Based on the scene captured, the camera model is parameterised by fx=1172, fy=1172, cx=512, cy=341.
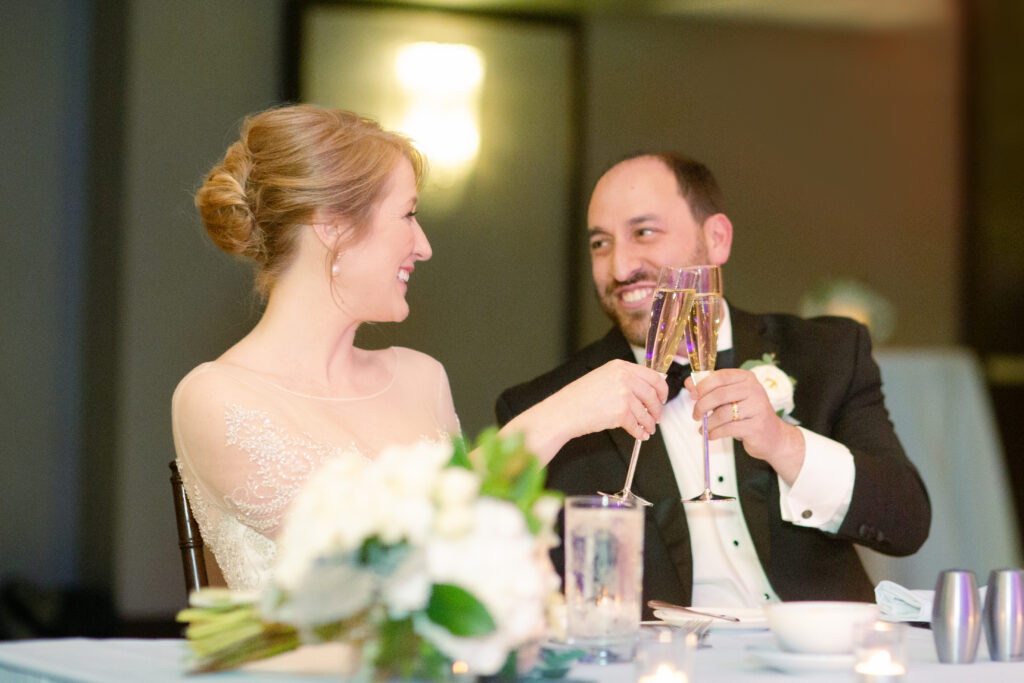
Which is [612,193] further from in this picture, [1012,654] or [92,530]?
[92,530]

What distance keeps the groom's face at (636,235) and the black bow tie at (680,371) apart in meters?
0.15

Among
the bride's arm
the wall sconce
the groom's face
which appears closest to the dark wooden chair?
the bride's arm

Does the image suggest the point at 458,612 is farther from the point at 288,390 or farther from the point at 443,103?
the point at 443,103

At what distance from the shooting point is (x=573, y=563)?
4.41 ft

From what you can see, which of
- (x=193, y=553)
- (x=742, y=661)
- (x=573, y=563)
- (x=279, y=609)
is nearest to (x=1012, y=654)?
(x=742, y=661)

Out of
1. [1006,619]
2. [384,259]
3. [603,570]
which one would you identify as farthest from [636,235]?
[603,570]

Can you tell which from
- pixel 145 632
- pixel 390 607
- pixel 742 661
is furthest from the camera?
pixel 145 632

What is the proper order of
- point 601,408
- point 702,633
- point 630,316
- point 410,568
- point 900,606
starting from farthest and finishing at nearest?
point 630,316
point 601,408
point 900,606
point 702,633
point 410,568

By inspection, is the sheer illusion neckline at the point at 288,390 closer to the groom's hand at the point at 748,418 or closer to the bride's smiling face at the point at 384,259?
the bride's smiling face at the point at 384,259

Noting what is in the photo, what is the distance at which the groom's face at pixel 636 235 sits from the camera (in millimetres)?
2748

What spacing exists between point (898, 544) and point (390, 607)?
1.72 metres

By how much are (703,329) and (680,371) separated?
0.64m

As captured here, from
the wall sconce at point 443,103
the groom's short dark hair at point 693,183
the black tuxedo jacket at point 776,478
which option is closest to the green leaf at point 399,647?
the black tuxedo jacket at point 776,478

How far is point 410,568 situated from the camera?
104 centimetres
